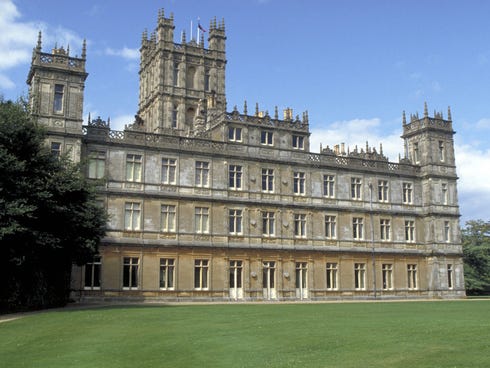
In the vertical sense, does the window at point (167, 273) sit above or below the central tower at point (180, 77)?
below

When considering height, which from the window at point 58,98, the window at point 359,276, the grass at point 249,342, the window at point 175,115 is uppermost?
the window at point 175,115

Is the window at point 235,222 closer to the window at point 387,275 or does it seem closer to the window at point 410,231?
the window at point 387,275

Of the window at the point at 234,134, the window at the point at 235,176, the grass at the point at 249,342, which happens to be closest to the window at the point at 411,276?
the window at the point at 235,176

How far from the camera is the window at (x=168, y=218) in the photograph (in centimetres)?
4471

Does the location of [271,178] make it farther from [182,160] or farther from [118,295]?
[118,295]

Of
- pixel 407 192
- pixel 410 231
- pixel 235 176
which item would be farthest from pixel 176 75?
pixel 410 231

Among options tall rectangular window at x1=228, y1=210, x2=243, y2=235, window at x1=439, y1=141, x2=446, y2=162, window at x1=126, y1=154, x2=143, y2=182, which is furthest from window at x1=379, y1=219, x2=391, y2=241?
window at x1=126, y1=154, x2=143, y2=182

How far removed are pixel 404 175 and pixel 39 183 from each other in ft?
114

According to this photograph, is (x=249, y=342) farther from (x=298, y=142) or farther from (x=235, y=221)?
(x=298, y=142)

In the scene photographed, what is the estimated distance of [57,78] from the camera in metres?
42.5

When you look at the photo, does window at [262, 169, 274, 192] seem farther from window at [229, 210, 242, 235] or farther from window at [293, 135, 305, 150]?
window at [293, 135, 305, 150]

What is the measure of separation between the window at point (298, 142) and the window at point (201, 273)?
1291 cm

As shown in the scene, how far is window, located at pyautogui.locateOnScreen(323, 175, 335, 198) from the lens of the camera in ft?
168

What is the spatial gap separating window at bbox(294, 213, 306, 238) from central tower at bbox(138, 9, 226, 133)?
18065 mm
